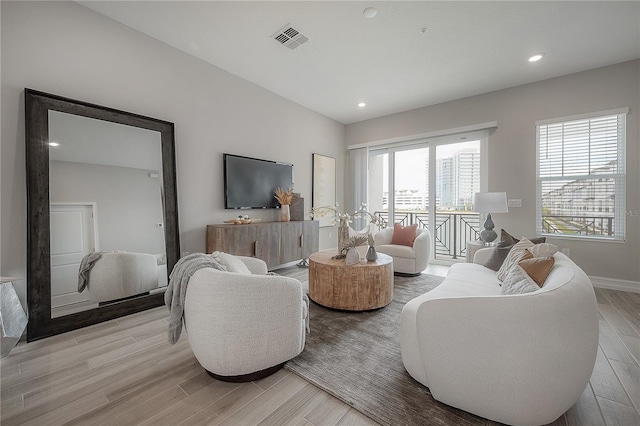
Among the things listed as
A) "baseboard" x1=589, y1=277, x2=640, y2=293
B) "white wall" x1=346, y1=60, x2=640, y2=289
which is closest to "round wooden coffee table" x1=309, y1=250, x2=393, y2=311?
"white wall" x1=346, y1=60, x2=640, y2=289

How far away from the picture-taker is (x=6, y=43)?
2.08 meters

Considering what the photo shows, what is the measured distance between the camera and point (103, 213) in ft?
8.27

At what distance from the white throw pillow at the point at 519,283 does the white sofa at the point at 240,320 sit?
4.34 ft

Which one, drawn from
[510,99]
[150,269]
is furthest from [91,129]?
[510,99]

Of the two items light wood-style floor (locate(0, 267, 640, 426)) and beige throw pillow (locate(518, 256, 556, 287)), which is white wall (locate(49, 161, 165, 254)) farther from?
beige throw pillow (locate(518, 256, 556, 287))

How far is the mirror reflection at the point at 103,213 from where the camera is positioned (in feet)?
7.46

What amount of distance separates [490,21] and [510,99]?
197 cm

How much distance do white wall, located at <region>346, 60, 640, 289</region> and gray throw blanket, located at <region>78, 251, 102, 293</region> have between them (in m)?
5.03

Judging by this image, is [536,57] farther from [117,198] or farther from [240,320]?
[117,198]

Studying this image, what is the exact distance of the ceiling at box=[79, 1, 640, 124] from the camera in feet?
7.94

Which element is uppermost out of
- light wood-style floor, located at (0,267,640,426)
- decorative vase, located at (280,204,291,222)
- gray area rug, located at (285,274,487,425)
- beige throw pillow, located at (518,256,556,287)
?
decorative vase, located at (280,204,291,222)

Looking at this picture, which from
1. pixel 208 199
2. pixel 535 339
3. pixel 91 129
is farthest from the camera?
pixel 208 199

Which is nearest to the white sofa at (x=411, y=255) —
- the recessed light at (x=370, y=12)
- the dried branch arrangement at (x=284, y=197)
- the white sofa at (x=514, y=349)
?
the dried branch arrangement at (x=284, y=197)

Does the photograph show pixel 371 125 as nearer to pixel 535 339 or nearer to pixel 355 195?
pixel 355 195
